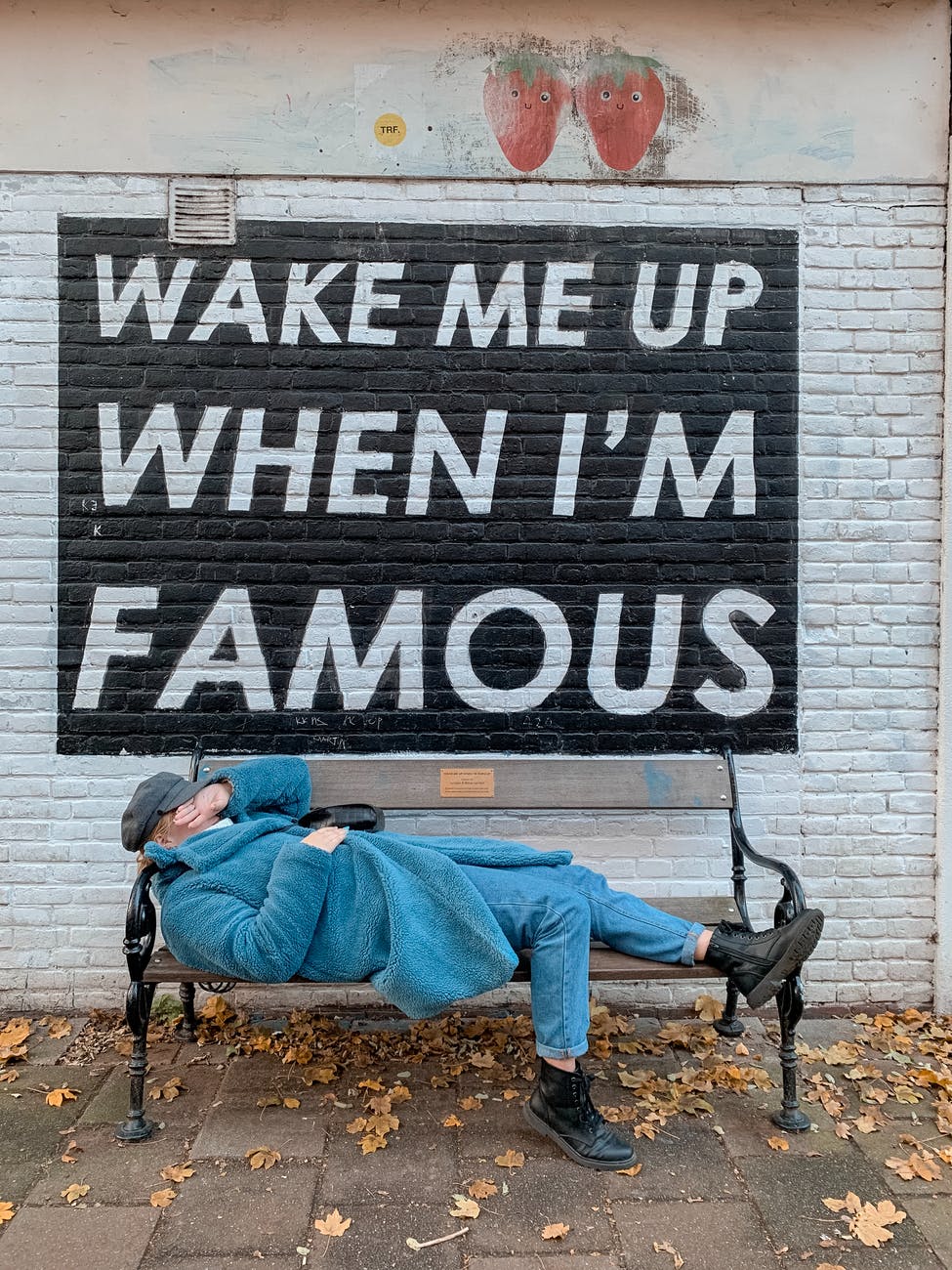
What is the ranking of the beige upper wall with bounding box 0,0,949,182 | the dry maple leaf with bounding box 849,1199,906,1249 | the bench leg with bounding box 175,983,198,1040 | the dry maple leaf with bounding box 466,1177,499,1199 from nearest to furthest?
the dry maple leaf with bounding box 849,1199,906,1249, the dry maple leaf with bounding box 466,1177,499,1199, the bench leg with bounding box 175,983,198,1040, the beige upper wall with bounding box 0,0,949,182

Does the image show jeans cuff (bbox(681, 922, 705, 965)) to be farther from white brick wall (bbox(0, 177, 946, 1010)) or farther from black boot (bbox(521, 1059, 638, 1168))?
white brick wall (bbox(0, 177, 946, 1010))

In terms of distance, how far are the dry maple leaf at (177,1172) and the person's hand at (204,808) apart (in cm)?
101

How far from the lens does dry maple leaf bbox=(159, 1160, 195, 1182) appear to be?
2881 mm

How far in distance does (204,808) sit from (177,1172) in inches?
43.1

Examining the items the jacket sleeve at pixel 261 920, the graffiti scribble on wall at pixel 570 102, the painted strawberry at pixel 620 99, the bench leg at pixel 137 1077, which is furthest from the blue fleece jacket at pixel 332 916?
the painted strawberry at pixel 620 99

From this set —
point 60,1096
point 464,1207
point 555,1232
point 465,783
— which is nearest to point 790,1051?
point 555,1232

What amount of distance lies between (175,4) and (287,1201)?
4.49 meters

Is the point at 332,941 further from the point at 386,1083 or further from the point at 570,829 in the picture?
the point at 570,829

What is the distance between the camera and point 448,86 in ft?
13.3

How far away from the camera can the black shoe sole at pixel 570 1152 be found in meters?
2.90

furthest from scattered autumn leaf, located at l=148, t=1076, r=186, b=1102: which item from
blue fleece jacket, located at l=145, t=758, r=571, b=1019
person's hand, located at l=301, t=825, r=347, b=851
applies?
person's hand, located at l=301, t=825, r=347, b=851

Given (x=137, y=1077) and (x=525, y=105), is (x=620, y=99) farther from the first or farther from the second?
(x=137, y=1077)

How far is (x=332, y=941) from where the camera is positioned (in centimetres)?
303

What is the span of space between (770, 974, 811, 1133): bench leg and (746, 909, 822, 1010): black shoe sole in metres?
0.13
